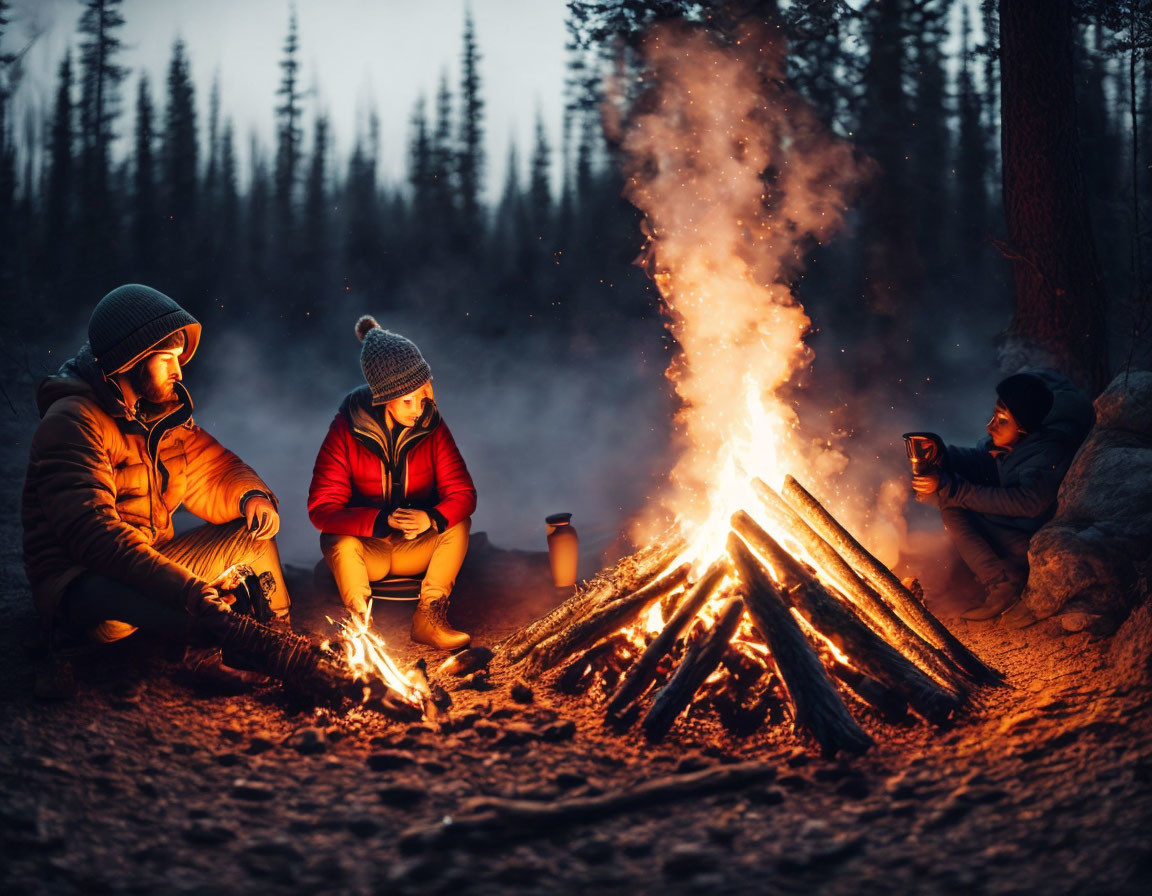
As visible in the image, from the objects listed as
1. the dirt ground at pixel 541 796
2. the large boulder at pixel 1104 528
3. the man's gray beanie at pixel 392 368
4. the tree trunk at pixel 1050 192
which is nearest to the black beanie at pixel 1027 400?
the large boulder at pixel 1104 528

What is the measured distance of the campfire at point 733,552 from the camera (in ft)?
11.7

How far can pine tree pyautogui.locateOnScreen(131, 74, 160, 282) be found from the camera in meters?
21.0

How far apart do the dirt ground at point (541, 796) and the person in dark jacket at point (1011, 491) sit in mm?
1041

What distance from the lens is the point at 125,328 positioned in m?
3.91

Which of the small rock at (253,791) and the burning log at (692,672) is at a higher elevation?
the burning log at (692,672)

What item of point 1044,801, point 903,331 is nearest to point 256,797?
point 1044,801

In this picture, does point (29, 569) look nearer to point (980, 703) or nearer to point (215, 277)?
point (980, 703)

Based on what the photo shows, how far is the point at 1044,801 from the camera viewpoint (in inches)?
103

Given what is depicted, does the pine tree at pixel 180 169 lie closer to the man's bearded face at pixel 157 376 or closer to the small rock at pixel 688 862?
the man's bearded face at pixel 157 376

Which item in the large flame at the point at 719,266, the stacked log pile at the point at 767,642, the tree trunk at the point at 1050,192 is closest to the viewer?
the stacked log pile at the point at 767,642

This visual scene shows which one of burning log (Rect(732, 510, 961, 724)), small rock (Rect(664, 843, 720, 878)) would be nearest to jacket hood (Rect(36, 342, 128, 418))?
burning log (Rect(732, 510, 961, 724))

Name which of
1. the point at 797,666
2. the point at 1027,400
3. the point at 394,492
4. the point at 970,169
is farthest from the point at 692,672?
the point at 970,169

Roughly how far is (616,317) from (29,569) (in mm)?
18405

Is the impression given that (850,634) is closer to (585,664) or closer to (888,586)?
(888,586)
